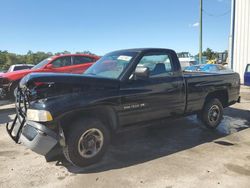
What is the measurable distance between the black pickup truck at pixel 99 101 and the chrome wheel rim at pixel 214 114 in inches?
26.6

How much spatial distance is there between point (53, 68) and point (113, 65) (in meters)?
5.96

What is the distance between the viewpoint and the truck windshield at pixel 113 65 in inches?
186

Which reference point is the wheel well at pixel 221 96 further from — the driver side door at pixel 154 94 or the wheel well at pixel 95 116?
the wheel well at pixel 95 116

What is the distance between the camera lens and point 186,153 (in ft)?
15.6

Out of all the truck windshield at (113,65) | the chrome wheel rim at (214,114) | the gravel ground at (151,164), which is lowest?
the gravel ground at (151,164)

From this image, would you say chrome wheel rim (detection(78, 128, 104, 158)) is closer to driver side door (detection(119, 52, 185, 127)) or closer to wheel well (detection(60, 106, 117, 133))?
wheel well (detection(60, 106, 117, 133))

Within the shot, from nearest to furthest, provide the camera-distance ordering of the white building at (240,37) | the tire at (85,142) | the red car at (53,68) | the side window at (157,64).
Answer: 1. the tire at (85,142)
2. the side window at (157,64)
3. the red car at (53,68)
4. the white building at (240,37)

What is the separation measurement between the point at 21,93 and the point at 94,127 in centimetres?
132

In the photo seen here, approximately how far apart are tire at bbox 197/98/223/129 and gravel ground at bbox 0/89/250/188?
0.92 feet

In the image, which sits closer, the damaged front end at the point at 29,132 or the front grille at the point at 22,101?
the damaged front end at the point at 29,132

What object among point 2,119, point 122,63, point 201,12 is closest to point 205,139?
point 122,63

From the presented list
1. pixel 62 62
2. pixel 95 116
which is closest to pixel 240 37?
pixel 62 62

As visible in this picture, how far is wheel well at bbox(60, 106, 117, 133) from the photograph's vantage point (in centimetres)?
394

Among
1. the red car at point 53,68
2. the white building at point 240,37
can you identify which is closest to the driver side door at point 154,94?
the red car at point 53,68
